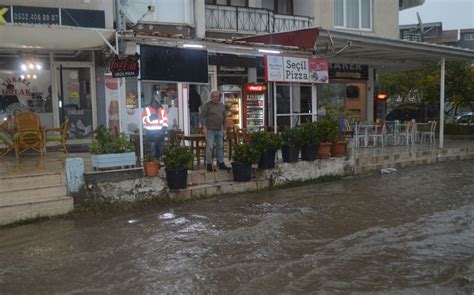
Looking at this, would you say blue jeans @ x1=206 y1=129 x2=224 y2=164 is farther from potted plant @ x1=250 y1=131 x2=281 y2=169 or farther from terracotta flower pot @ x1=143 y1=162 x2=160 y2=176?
terracotta flower pot @ x1=143 y1=162 x2=160 y2=176

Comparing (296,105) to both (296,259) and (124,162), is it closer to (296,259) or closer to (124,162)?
(124,162)

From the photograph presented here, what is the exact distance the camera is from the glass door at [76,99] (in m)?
14.3

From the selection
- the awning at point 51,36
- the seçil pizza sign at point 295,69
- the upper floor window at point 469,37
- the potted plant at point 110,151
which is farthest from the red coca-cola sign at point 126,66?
the upper floor window at point 469,37

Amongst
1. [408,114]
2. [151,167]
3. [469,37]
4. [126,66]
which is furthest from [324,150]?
[469,37]

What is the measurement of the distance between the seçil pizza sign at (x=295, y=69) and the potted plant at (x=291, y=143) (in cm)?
135

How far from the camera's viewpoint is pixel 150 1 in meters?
14.8

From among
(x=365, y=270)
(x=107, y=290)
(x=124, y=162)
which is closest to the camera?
(x=107, y=290)

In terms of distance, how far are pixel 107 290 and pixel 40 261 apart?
1479mm

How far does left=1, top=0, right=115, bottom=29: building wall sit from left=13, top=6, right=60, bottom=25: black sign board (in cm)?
18

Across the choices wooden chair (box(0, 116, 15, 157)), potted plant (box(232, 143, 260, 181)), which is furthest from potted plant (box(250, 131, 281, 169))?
wooden chair (box(0, 116, 15, 157))

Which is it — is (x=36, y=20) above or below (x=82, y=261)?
above

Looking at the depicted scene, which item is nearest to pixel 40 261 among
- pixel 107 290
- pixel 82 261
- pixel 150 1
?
pixel 82 261

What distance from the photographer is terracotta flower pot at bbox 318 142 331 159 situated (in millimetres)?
11914

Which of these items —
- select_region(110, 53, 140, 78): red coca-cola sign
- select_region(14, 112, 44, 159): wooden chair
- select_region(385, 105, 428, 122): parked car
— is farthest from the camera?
select_region(385, 105, 428, 122): parked car
